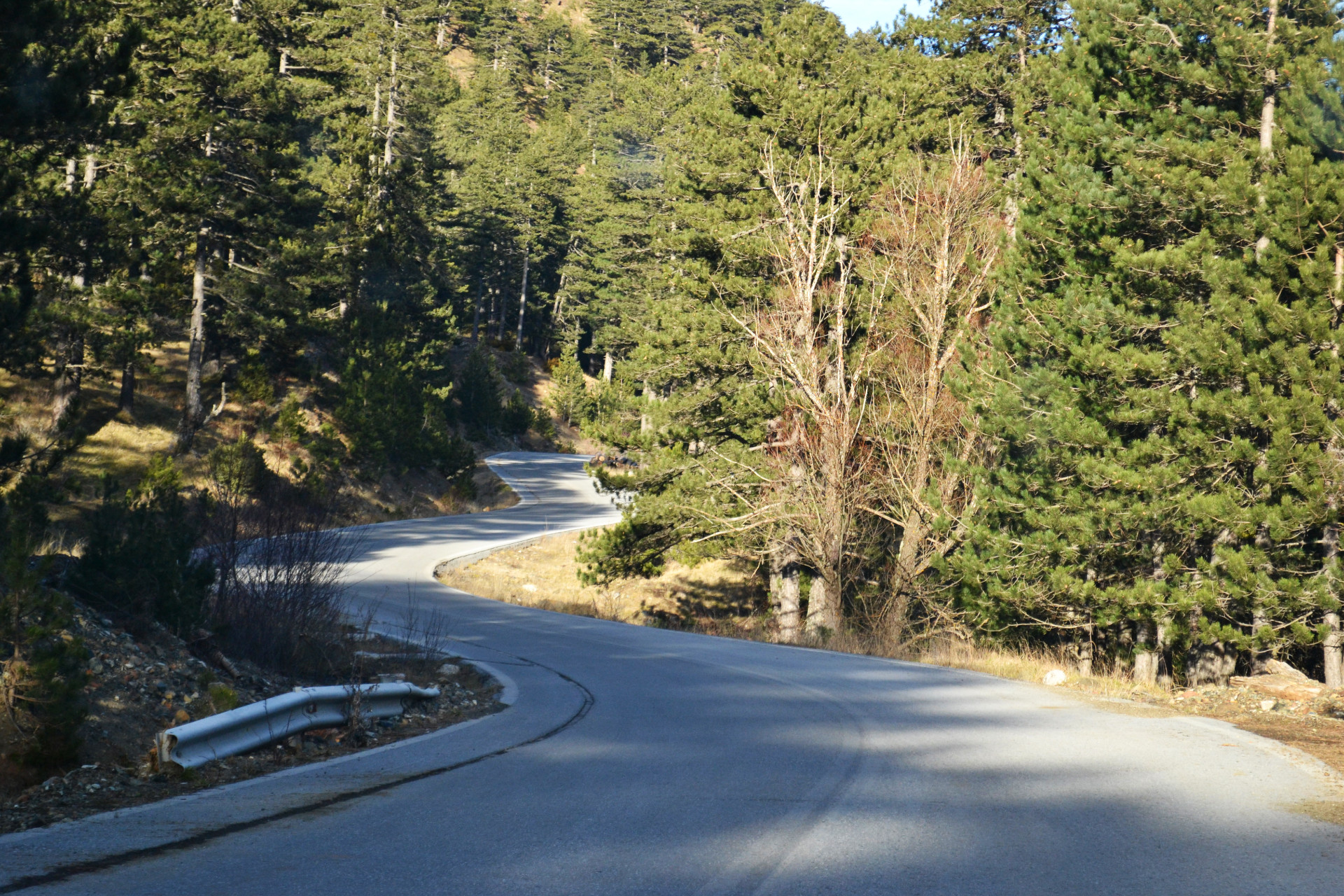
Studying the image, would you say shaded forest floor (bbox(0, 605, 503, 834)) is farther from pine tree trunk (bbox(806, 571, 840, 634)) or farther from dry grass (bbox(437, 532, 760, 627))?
dry grass (bbox(437, 532, 760, 627))

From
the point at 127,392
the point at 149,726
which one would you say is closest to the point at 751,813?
the point at 149,726

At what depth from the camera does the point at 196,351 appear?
34438mm

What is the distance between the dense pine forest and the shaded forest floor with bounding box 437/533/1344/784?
204 centimetres

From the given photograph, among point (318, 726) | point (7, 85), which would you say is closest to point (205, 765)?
point (318, 726)

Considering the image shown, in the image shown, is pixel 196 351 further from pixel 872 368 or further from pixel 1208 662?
→ pixel 1208 662

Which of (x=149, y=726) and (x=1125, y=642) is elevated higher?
(x=149, y=726)

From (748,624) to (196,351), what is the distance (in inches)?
802

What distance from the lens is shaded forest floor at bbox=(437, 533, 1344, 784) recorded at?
10.3 metres

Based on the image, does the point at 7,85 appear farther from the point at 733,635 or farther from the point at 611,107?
the point at 611,107

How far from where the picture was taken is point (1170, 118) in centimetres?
1661

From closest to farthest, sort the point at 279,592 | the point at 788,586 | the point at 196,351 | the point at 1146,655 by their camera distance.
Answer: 1. the point at 279,592
2. the point at 1146,655
3. the point at 788,586
4. the point at 196,351

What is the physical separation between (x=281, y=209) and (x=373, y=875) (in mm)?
37147

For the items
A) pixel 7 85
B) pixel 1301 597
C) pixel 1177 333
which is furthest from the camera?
pixel 1177 333

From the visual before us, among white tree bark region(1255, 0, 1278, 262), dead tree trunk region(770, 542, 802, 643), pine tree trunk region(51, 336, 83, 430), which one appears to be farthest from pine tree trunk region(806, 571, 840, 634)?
pine tree trunk region(51, 336, 83, 430)
